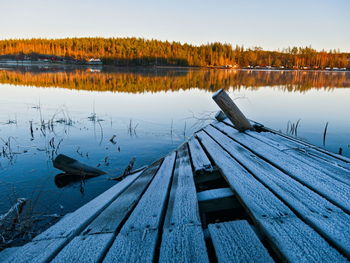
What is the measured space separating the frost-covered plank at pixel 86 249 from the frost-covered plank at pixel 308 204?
1.59m

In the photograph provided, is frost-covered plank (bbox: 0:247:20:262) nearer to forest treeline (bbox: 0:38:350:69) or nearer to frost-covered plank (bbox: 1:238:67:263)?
frost-covered plank (bbox: 1:238:67:263)

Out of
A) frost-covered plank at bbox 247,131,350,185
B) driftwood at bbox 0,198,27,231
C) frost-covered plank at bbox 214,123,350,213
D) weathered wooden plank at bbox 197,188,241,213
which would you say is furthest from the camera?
driftwood at bbox 0,198,27,231

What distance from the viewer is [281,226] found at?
1.74 m

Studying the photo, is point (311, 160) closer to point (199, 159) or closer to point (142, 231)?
point (199, 159)

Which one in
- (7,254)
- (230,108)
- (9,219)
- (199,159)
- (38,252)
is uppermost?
(230,108)

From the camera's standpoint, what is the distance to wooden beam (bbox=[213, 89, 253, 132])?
542 centimetres

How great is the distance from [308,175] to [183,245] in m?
1.99

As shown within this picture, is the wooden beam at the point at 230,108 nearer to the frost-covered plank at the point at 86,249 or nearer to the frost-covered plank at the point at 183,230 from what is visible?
the frost-covered plank at the point at 183,230

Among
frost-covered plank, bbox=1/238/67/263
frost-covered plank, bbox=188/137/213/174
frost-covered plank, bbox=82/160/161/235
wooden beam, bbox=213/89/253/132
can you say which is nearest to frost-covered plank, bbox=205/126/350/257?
frost-covered plank, bbox=188/137/213/174

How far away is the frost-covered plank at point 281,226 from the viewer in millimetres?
1436

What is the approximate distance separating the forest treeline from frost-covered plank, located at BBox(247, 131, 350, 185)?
11469 centimetres

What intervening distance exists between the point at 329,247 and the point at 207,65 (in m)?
142

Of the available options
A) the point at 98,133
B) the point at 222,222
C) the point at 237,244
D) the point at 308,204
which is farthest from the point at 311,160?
the point at 98,133

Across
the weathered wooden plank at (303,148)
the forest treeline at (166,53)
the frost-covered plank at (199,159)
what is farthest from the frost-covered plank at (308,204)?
the forest treeline at (166,53)
